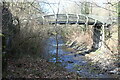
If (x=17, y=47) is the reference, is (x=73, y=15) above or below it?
above

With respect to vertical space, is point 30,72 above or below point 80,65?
above

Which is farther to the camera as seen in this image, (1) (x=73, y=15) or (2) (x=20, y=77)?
(1) (x=73, y=15)

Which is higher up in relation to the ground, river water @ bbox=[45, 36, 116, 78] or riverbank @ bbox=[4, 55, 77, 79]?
riverbank @ bbox=[4, 55, 77, 79]

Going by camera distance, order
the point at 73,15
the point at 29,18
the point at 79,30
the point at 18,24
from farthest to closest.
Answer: the point at 79,30 < the point at 73,15 < the point at 29,18 < the point at 18,24

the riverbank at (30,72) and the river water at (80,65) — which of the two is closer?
the riverbank at (30,72)

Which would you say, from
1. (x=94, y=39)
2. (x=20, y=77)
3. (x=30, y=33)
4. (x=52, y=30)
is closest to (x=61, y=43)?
(x=94, y=39)

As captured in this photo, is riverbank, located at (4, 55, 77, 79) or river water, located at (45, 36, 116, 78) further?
river water, located at (45, 36, 116, 78)

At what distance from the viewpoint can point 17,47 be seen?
9.42 metres

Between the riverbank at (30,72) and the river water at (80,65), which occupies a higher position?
the riverbank at (30,72)

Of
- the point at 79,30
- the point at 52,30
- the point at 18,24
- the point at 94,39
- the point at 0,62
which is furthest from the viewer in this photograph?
the point at 79,30

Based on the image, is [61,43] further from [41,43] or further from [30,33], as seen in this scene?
[30,33]

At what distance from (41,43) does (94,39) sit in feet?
33.9

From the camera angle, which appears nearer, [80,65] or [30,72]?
[30,72]

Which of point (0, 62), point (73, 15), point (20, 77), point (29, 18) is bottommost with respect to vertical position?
point (20, 77)
